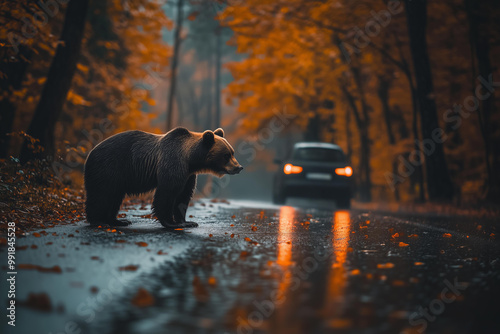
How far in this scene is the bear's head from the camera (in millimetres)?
9328

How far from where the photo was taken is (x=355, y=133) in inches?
1489

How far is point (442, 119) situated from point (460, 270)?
67.1 feet

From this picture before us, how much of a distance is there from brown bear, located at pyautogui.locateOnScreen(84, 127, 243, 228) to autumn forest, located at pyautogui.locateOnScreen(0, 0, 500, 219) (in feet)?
7.55

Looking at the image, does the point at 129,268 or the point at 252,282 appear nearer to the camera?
the point at 252,282

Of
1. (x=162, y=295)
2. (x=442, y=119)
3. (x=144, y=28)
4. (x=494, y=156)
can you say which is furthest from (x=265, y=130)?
(x=162, y=295)

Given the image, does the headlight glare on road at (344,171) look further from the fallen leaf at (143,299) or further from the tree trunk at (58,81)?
the fallen leaf at (143,299)

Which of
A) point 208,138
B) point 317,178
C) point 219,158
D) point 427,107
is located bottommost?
point 219,158

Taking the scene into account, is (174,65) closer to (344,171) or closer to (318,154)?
(318,154)

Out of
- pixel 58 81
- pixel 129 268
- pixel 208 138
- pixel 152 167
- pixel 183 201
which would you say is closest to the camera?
pixel 129 268

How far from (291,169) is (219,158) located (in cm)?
886

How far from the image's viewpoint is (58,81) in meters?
15.7

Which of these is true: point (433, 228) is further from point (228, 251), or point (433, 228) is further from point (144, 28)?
point (144, 28)

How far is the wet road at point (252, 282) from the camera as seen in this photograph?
4.26m

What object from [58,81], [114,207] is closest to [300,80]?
[58,81]
